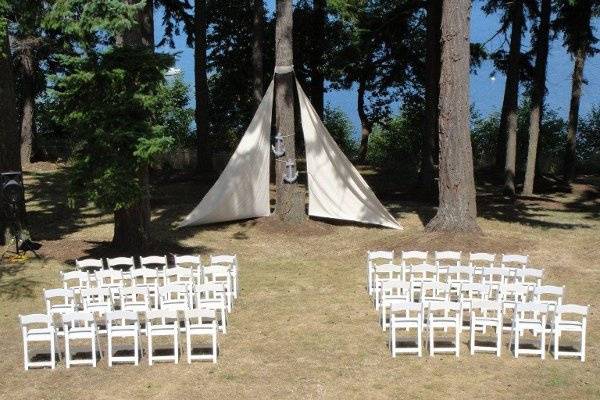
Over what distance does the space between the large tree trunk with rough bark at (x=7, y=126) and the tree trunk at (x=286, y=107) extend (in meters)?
7.26

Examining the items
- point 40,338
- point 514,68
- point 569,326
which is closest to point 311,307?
point 569,326

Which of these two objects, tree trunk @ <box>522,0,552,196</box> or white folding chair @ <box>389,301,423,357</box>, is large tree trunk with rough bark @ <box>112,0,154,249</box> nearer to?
white folding chair @ <box>389,301,423,357</box>

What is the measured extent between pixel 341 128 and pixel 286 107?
1914cm

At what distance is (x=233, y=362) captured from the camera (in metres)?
10.5

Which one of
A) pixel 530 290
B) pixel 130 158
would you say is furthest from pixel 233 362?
pixel 130 158

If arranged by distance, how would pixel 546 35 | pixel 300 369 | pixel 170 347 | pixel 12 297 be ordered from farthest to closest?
pixel 546 35 < pixel 12 297 < pixel 170 347 < pixel 300 369

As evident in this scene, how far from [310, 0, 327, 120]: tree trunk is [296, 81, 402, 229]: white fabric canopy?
36.6 feet

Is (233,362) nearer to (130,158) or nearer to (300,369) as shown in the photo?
(300,369)

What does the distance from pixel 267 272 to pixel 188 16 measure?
15.6m

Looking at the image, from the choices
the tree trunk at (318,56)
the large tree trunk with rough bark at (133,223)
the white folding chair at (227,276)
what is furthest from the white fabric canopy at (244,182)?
the tree trunk at (318,56)

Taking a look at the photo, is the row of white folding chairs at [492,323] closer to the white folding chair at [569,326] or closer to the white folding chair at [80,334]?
the white folding chair at [569,326]

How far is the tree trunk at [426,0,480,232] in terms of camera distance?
1861 centimetres

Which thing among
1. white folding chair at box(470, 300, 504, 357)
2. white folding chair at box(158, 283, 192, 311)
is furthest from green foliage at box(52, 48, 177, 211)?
white folding chair at box(470, 300, 504, 357)

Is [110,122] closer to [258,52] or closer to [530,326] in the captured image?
[530,326]
